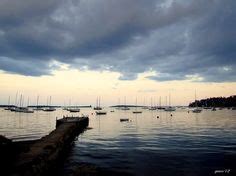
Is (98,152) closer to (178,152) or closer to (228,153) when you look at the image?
(178,152)

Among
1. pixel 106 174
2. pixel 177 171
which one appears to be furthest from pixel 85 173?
pixel 177 171

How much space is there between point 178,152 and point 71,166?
13.1m

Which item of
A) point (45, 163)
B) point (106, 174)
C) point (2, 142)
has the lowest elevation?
point (106, 174)

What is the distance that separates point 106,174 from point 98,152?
10320 mm

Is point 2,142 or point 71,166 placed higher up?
point 2,142

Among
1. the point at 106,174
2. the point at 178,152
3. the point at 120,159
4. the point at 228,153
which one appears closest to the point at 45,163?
the point at 106,174

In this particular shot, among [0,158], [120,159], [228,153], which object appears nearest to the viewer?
[0,158]

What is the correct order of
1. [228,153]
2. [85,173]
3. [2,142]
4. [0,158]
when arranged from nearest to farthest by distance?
1. [0,158]
2. [2,142]
3. [85,173]
4. [228,153]

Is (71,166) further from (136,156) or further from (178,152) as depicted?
(178,152)

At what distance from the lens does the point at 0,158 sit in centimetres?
1748

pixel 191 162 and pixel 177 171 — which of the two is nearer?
pixel 177 171

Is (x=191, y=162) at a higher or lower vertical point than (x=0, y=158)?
lower

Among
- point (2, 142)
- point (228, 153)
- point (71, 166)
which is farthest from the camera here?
point (228, 153)

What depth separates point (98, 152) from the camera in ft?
106
